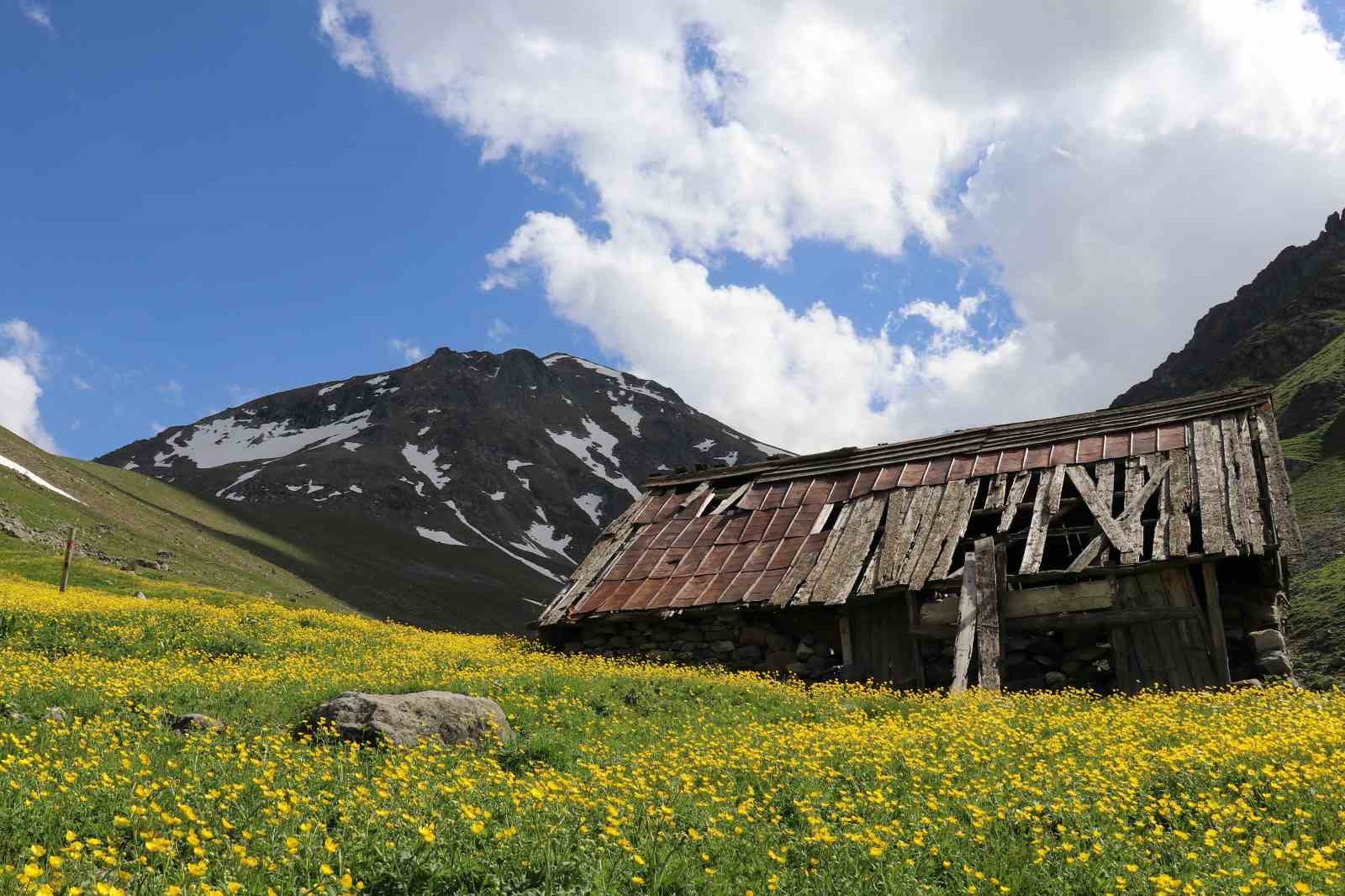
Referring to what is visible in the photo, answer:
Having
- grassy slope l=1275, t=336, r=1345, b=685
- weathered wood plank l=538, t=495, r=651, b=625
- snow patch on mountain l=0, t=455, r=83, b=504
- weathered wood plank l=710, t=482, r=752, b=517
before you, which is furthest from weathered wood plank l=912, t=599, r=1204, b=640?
snow patch on mountain l=0, t=455, r=83, b=504

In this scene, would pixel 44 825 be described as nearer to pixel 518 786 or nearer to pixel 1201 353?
pixel 518 786

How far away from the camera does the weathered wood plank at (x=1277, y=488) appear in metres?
18.7

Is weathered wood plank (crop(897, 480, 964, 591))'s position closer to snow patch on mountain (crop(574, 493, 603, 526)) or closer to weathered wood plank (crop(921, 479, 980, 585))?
weathered wood plank (crop(921, 479, 980, 585))

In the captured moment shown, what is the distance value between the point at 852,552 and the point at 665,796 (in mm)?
14962

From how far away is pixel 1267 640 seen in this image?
57.9 feet

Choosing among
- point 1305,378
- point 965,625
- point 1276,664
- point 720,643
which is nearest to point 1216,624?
point 1276,664

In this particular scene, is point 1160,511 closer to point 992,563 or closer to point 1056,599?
point 1056,599

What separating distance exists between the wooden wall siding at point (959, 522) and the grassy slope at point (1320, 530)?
9.64 m

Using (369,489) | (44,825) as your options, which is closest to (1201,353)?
(369,489)

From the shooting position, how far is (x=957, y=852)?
7160 mm

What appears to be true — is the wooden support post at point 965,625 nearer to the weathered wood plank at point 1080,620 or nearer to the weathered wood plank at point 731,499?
the weathered wood plank at point 1080,620

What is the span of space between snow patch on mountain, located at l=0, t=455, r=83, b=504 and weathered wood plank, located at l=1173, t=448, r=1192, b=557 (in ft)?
220

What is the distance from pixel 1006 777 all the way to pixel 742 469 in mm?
20426

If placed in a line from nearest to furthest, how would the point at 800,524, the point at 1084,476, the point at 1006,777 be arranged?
the point at 1006,777, the point at 1084,476, the point at 800,524
